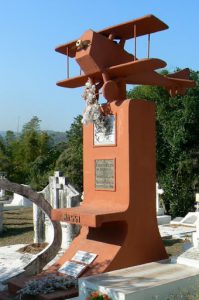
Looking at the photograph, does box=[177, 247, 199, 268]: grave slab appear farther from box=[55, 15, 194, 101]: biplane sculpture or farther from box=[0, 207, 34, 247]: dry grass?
box=[0, 207, 34, 247]: dry grass

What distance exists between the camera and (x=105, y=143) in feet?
27.2

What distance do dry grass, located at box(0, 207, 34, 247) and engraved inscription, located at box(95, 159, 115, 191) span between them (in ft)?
18.9

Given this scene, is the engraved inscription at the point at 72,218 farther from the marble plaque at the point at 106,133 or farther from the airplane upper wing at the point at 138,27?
the airplane upper wing at the point at 138,27

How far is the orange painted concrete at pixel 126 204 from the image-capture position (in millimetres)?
7816

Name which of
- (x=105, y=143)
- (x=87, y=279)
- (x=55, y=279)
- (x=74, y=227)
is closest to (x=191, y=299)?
(x=87, y=279)

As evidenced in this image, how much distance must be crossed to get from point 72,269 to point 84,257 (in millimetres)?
313

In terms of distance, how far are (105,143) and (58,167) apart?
17.4m

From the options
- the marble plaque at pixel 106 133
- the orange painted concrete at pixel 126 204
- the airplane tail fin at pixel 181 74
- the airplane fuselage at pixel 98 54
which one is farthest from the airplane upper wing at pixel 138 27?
the marble plaque at pixel 106 133

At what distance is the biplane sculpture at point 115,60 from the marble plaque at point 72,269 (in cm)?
292

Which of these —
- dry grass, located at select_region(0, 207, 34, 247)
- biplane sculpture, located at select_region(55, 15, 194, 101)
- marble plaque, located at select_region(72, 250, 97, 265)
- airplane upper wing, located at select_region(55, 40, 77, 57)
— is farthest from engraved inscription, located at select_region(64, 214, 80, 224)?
dry grass, located at select_region(0, 207, 34, 247)

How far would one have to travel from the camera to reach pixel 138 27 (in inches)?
314

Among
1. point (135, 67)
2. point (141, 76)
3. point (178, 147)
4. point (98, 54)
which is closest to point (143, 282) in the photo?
point (135, 67)

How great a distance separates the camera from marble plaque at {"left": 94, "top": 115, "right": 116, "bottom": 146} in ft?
26.8

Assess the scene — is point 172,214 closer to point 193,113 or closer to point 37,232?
point 193,113
